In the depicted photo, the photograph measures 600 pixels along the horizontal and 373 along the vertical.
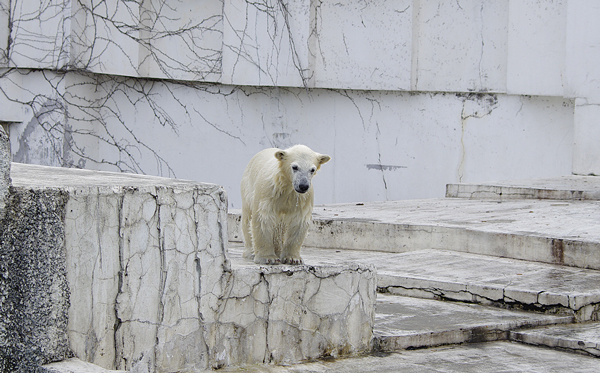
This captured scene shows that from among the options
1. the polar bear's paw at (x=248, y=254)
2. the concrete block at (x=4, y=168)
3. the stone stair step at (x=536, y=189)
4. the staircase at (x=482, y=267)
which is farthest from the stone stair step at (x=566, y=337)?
the stone stair step at (x=536, y=189)

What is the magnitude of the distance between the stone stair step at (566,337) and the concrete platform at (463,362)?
0.20ft

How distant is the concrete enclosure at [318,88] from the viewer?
9133 mm

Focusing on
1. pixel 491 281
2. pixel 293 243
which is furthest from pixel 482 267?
pixel 293 243

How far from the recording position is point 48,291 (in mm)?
2451

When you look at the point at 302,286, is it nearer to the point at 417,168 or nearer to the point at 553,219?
the point at 553,219

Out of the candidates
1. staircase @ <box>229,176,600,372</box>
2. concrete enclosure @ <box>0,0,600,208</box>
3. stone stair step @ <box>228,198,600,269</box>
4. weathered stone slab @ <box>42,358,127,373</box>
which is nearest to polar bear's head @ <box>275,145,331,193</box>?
staircase @ <box>229,176,600,372</box>

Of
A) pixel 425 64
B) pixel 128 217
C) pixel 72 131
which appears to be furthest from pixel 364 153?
pixel 128 217

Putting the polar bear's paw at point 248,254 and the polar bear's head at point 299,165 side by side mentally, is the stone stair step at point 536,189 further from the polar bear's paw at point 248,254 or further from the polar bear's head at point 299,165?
the polar bear's head at point 299,165

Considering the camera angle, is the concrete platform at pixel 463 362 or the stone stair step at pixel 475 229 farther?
the stone stair step at pixel 475 229

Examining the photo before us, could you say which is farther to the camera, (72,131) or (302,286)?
(72,131)

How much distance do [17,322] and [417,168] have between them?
868 cm

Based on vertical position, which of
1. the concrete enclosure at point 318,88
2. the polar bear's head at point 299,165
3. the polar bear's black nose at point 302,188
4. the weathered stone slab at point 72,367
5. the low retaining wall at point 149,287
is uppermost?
the concrete enclosure at point 318,88

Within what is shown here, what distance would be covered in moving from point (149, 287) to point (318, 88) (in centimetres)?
791

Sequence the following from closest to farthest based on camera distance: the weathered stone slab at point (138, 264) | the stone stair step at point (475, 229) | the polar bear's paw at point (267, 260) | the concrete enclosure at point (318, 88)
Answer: the weathered stone slab at point (138, 264) → the polar bear's paw at point (267, 260) → the stone stair step at point (475, 229) → the concrete enclosure at point (318, 88)
